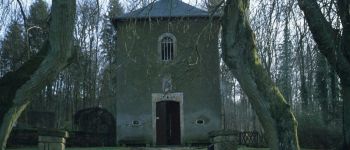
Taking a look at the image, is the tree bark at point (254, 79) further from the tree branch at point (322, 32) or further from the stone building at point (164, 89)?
the stone building at point (164, 89)

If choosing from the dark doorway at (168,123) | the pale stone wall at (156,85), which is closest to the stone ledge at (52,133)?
the pale stone wall at (156,85)

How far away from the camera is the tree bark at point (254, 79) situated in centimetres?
868

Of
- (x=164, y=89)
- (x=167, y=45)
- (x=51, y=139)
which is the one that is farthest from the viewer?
(x=167, y=45)

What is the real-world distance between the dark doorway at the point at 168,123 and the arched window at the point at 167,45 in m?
2.38

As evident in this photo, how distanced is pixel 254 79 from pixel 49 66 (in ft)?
12.4

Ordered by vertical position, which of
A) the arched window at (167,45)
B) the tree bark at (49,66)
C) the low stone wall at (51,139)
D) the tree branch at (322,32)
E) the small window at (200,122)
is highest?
the arched window at (167,45)

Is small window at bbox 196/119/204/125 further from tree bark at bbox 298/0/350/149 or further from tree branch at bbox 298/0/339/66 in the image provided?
tree branch at bbox 298/0/339/66

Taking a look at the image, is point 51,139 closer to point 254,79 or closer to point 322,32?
point 254,79

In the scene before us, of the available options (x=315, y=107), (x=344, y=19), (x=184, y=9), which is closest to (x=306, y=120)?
(x=315, y=107)

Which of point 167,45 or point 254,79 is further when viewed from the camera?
point 167,45

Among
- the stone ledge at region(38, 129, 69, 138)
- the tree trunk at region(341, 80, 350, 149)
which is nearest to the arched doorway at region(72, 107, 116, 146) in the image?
the stone ledge at region(38, 129, 69, 138)

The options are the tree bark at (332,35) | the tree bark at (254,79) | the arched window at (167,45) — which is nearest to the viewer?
the tree bark at (254,79)

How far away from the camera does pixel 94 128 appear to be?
26719mm

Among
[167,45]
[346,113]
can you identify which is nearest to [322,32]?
[346,113]
